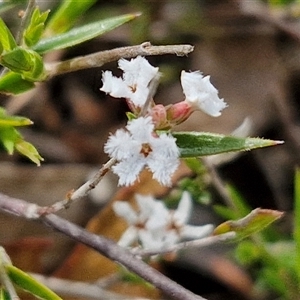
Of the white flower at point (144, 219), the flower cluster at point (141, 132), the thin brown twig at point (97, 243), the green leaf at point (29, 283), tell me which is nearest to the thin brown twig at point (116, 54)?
the flower cluster at point (141, 132)

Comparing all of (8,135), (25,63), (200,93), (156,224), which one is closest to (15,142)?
(8,135)

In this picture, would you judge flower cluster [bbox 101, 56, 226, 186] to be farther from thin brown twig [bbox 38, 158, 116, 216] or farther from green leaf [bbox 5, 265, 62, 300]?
green leaf [bbox 5, 265, 62, 300]

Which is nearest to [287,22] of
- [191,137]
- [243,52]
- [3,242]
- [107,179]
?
[243,52]

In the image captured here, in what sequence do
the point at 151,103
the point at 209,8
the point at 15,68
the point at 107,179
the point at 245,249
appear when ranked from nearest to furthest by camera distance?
1. the point at 151,103
2. the point at 15,68
3. the point at 245,249
4. the point at 107,179
5. the point at 209,8

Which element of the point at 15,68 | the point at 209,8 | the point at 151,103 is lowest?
the point at 151,103

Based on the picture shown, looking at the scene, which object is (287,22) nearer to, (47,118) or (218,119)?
(218,119)

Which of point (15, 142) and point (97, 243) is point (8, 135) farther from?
point (97, 243)

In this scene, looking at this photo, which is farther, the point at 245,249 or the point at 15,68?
the point at 245,249
